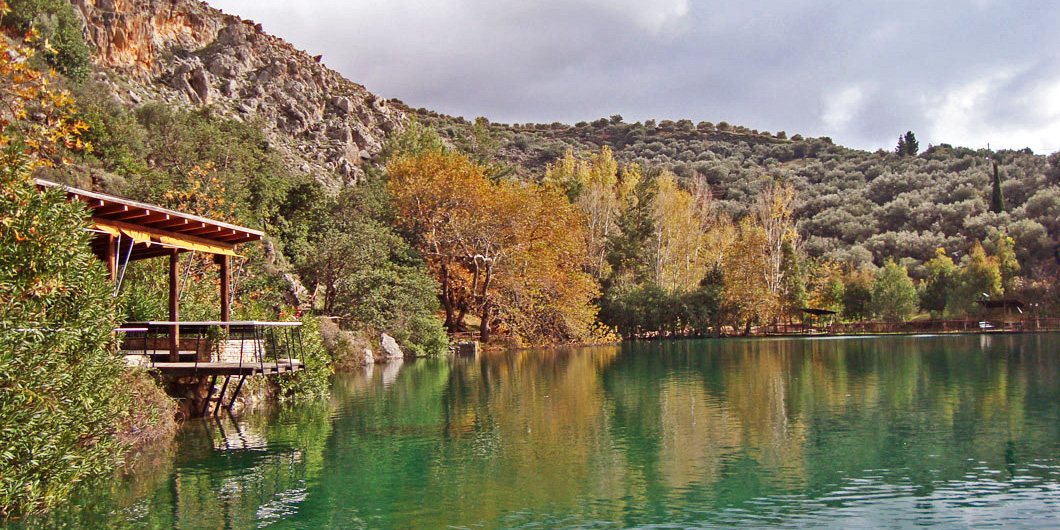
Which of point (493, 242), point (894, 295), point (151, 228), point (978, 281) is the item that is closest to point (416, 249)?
point (493, 242)

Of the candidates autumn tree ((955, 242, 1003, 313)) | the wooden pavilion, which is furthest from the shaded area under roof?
autumn tree ((955, 242, 1003, 313))

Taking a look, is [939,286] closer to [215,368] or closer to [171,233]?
[215,368]

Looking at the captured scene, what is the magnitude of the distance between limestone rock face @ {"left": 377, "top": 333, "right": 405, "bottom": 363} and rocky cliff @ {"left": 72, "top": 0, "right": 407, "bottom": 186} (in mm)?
22684

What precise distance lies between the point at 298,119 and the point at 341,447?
53460mm

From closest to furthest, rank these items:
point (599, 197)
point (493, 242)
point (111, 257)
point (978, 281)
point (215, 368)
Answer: point (111, 257) → point (215, 368) → point (493, 242) → point (978, 281) → point (599, 197)

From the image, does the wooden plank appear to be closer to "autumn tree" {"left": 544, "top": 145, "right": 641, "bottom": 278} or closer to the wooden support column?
the wooden support column

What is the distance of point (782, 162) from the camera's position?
9831cm

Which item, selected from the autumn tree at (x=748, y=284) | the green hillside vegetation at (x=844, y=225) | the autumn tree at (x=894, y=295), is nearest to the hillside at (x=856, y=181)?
the green hillside vegetation at (x=844, y=225)

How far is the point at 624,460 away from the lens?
11.5 meters

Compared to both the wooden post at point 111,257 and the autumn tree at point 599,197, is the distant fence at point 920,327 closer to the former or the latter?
the autumn tree at point 599,197

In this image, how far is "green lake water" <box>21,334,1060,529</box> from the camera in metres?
8.70

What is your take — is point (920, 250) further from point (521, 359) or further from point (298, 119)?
point (298, 119)

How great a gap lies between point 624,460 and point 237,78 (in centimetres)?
5781

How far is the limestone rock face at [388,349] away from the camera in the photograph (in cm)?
3266
